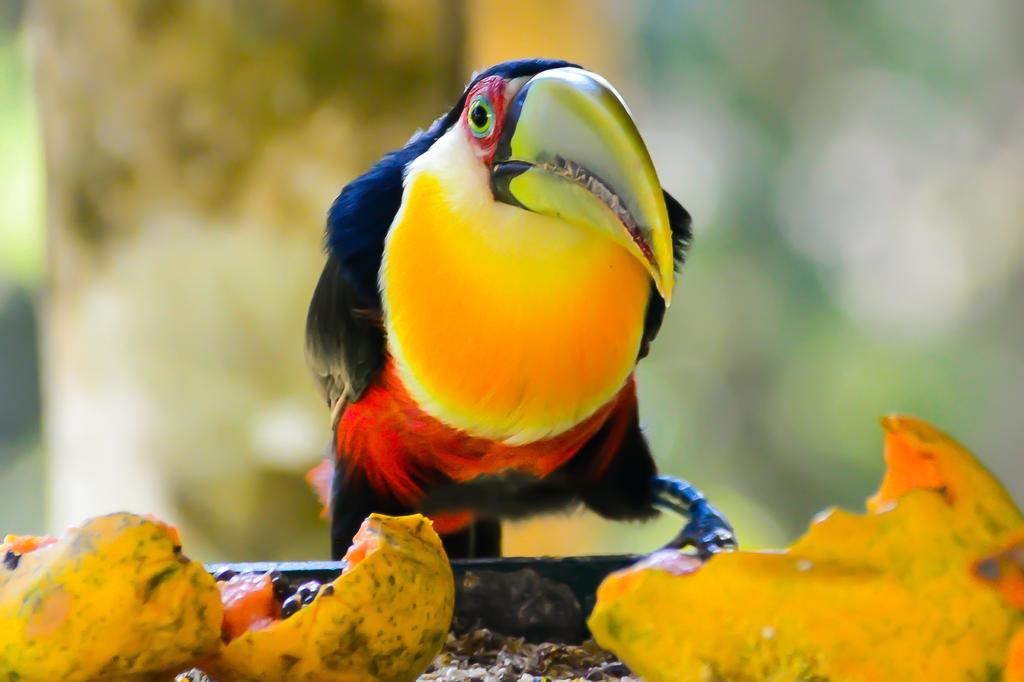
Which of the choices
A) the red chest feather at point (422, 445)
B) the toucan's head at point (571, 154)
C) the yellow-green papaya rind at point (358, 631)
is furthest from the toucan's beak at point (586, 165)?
the yellow-green papaya rind at point (358, 631)

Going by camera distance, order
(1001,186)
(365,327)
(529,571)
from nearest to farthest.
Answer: (529,571), (365,327), (1001,186)

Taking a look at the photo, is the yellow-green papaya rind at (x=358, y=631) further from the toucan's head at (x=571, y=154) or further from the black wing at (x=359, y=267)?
the black wing at (x=359, y=267)

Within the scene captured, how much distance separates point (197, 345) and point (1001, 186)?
2820mm

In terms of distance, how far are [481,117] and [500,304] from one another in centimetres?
18

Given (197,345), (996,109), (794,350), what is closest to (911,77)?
(996,109)

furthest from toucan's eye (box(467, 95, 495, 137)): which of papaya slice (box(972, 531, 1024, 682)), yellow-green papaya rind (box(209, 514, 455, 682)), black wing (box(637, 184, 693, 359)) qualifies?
papaya slice (box(972, 531, 1024, 682))

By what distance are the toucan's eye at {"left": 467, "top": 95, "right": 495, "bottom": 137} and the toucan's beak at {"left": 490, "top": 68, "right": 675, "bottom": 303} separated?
1.1 inches

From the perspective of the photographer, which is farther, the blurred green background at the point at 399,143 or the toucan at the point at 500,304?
the blurred green background at the point at 399,143

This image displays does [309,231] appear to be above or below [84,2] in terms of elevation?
below

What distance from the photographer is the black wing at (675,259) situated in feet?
4.02

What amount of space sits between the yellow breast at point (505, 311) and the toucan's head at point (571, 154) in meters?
0.04

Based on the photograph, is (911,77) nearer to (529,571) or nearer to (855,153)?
(855,153)

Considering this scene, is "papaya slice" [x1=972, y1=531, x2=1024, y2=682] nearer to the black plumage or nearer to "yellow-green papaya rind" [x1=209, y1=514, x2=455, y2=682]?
"yellow-green papaya rind" [x1=209, y1=514, x2=455, y2=682]

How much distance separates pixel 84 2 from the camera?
1853 mm
